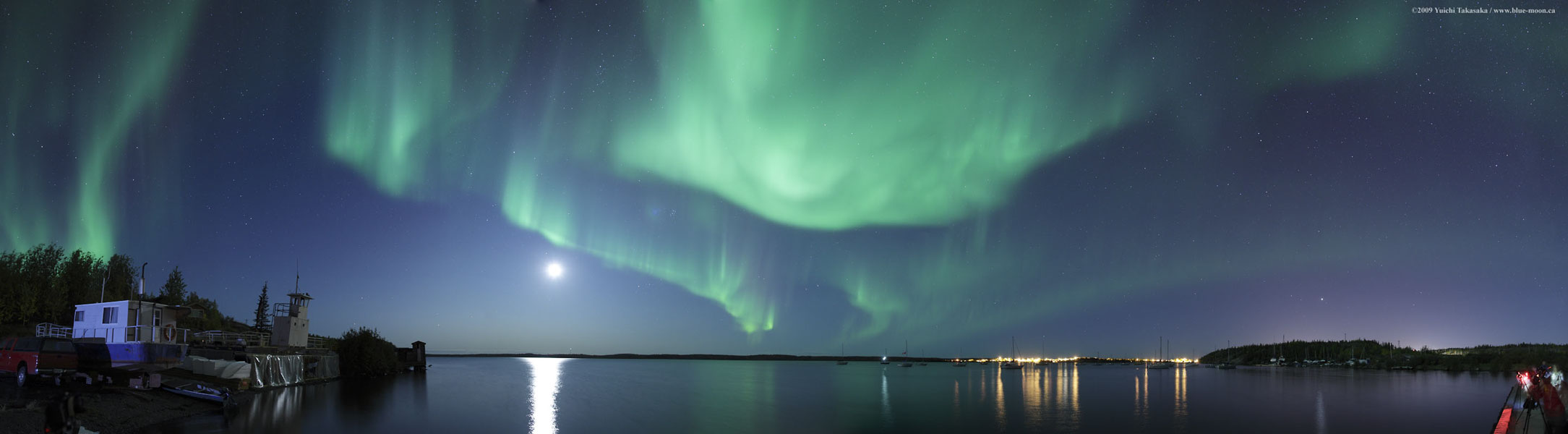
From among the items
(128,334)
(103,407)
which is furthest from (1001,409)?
(128,334)

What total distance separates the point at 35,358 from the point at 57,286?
229ft

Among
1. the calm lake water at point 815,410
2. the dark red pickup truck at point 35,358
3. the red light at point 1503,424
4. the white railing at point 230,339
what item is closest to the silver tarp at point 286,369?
the calm lake water at point 815,410

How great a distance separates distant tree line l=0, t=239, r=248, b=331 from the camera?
82.4 meters

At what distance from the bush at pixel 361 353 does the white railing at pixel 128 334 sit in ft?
119

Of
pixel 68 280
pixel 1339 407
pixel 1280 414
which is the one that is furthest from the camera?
pixel 68 280

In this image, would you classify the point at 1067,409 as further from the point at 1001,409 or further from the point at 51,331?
the point at 51,331

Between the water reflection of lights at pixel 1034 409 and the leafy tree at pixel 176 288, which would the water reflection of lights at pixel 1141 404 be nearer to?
the water reflection of lights at pixel 1034 409

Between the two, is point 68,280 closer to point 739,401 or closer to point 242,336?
point 242,336

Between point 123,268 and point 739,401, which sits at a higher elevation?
point 123,268

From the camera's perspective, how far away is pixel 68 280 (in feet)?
311

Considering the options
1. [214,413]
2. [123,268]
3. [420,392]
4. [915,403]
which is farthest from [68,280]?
[915,403]

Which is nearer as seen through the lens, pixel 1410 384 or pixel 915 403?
pixel 915 403

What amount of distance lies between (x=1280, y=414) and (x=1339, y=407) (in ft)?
45.0

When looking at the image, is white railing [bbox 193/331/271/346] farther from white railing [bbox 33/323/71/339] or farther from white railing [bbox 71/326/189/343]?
white railing [bbox 33/323/71/339]
